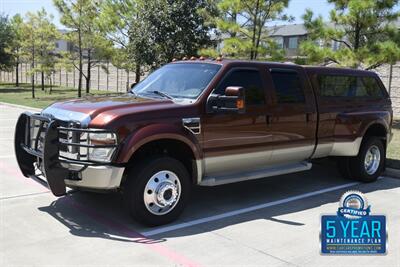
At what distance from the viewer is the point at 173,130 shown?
5.24 meters

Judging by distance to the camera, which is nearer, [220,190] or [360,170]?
[220,190]

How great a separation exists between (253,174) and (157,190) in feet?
4.99

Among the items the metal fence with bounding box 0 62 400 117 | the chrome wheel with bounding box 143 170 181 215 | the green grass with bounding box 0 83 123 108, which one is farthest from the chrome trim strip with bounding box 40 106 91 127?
the metal fence with bounding box 0 62 400 117

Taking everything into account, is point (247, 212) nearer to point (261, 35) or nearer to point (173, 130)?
point (173, 130)

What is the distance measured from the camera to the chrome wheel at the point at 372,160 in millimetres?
7930

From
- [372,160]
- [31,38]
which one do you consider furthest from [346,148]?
[31,38]

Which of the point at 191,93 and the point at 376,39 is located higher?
the point at 376,39

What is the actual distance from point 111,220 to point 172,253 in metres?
1.20

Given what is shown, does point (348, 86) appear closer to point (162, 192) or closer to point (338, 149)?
point (338, 149)

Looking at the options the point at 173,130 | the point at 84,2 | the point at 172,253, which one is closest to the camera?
the point at 172,253

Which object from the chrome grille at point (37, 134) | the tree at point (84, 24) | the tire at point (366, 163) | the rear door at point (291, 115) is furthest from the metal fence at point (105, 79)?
the chrome grille at point (37, 134)

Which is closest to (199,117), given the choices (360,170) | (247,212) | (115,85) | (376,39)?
(247,212)

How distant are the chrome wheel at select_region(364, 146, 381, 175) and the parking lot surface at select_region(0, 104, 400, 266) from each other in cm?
48

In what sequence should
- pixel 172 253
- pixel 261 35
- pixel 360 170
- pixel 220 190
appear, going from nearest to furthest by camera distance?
pixel 172 253 → pixel 220 190 → pixel 360 170 → pixel 261 35
